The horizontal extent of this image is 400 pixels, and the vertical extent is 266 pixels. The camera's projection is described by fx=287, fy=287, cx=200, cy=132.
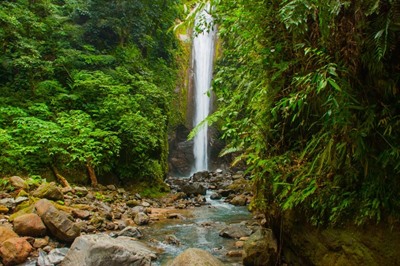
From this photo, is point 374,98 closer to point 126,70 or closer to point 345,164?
point 345,164

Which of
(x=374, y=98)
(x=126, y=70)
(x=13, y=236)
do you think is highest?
(x=126, y=70)

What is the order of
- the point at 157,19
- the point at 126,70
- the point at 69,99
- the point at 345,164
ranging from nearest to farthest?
the point at 345,164
the point at 69,99
the point at 126,70
the point at 157,19

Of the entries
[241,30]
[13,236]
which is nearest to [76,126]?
[13,236]

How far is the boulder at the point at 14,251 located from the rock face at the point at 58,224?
1.93ft

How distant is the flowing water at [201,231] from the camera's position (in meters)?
5.34

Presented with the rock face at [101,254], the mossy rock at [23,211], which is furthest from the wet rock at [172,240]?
the mossy rock at [23,211]

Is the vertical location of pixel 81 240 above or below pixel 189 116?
below

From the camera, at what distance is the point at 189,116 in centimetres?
2131

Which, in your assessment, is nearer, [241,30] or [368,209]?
[368,209]

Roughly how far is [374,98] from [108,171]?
943 centimetres

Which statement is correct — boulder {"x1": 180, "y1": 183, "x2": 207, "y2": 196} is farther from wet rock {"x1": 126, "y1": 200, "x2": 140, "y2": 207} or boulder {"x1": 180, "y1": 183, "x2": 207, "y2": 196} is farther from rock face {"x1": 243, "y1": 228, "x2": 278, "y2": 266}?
rock face {"x1": 243, "y1": 228, "x2": 278, "y2": 266}

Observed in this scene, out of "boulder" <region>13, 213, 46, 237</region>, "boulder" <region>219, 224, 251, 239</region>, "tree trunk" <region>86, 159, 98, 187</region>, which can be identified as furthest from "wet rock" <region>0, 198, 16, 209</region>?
"boulder" <region>219, 224, 251, 239</region>

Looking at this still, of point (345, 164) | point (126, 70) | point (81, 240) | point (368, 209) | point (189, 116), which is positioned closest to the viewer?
point (368, 209)

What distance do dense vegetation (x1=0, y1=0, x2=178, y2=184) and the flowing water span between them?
3.09m
